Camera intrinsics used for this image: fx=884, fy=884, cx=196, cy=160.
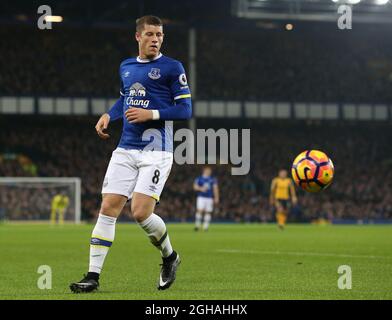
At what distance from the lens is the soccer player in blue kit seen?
8086mm

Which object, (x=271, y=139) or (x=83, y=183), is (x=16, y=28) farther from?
(x=271, y=139)

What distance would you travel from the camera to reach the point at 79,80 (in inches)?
1951

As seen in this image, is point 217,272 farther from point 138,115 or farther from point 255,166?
point 255,166

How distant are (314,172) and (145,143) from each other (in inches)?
143

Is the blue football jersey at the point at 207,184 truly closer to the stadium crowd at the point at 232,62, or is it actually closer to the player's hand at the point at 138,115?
the stadium crowd at the point at 232,62

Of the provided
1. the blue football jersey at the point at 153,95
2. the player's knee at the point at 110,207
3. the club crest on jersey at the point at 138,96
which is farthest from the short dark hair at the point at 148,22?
the player's knee at the point at 110,207

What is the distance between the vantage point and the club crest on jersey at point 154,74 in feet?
27.0

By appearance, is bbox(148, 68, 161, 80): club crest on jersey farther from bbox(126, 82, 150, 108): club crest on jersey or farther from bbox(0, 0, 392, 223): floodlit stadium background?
bbox(0, 0, 392, 223): floodlit stadium background

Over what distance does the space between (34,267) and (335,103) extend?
41.5m

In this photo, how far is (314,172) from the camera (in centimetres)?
1125

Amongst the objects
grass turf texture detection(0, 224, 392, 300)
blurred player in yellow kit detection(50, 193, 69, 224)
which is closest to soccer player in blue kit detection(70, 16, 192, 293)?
grass turf texture detection(0, 224, 392, 300)

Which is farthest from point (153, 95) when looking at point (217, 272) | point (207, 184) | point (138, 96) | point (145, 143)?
point (207, 184)
